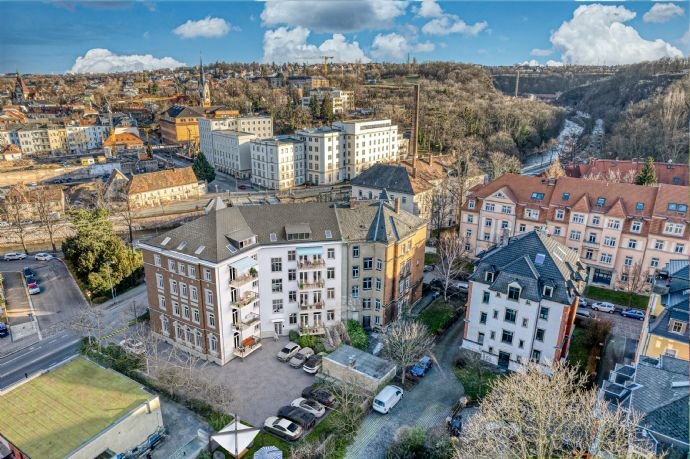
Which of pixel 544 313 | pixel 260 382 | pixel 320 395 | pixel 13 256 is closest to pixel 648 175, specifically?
pixel 544 313

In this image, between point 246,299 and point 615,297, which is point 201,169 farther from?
point 615,297

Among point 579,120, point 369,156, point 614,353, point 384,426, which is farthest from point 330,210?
point 579,120

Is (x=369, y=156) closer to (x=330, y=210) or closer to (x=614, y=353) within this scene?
(x=330, y=210)

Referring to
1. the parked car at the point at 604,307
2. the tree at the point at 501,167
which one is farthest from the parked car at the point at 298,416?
the tree at the point at 501,167

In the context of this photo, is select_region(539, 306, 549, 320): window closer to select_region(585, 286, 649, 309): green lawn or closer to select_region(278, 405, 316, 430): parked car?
select_region(585, 286, 649, 309): green lawn

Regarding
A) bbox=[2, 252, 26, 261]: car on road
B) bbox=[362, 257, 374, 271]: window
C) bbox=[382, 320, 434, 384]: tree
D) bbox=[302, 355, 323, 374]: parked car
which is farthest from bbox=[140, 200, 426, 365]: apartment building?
bbox=[2, 252, 26, 261]: car on road

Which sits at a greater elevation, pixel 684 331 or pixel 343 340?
pixel 684 331
